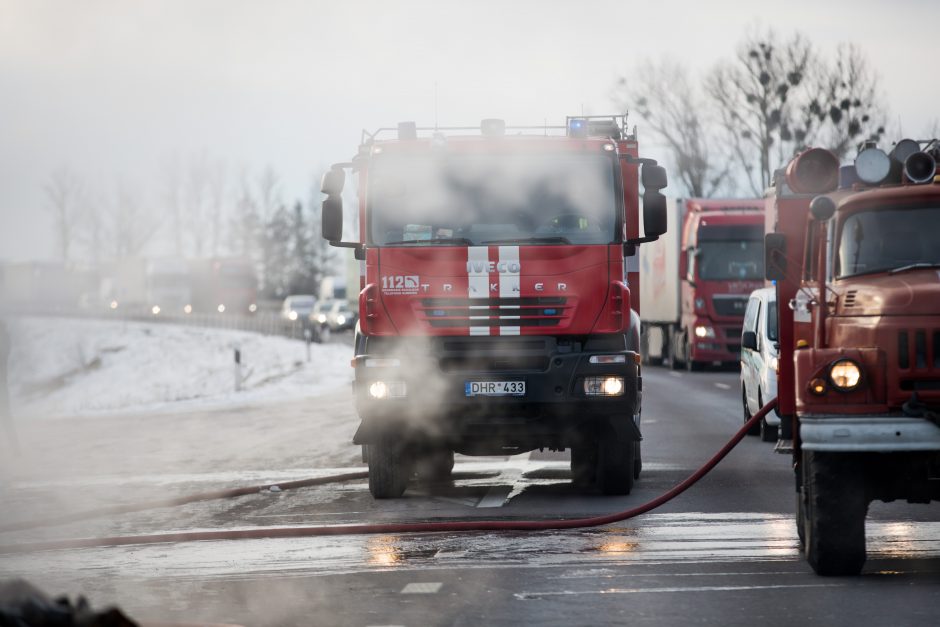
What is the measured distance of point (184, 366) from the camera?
64625mm

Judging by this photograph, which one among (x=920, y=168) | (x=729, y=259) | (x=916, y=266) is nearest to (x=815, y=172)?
(x=920, y=168)

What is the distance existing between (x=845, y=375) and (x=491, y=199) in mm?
4786

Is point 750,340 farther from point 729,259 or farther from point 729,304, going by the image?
point 729,304

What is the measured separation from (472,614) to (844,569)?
2298mm

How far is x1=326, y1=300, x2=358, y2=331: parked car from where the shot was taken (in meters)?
78.6

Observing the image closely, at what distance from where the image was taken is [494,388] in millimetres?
12633

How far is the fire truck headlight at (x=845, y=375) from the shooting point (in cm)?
877

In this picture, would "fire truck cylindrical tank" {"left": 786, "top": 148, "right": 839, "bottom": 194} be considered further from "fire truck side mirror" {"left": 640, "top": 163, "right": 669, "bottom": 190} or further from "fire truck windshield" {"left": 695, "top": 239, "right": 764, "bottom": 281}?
"fire truck windshield" {"left": 695, "top": 239, "right": 764, "bottom": 281}

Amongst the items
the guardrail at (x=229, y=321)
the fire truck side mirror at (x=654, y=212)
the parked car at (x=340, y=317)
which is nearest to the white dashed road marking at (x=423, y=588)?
the fire truck side mirror at (x=654, y=212)

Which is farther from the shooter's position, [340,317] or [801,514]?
[340,317]

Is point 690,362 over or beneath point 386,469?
beneath

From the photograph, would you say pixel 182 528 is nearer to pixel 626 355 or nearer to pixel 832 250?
pixel 626 355

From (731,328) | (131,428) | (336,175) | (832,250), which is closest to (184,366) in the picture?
(731,328)

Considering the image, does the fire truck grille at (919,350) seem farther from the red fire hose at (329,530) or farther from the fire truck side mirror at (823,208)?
the red fire hose at (329,530)
